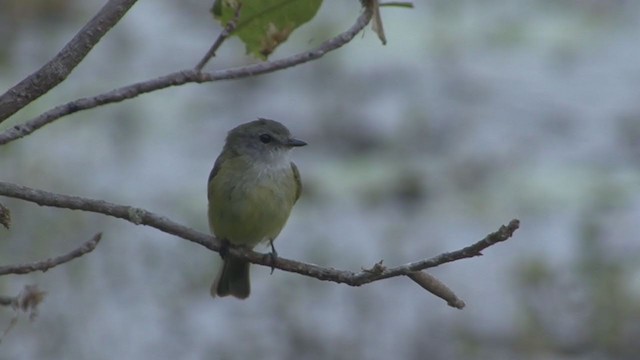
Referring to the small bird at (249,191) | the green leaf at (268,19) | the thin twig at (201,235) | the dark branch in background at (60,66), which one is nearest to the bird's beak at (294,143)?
the small bird at (249,191)

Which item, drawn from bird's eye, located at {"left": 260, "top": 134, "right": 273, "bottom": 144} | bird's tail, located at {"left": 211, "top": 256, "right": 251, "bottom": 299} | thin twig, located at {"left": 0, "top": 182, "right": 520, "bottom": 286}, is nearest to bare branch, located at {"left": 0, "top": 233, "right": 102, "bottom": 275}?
thin twig, located at {"left": 0, "top": 182, "right": 520, "bottom": 286}

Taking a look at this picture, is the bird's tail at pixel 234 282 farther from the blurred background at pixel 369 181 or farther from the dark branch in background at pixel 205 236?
the dark branch in background at pixel 205 236

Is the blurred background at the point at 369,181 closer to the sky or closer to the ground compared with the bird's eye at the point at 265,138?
closer to the ground

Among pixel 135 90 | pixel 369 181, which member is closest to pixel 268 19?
pixel 135 90

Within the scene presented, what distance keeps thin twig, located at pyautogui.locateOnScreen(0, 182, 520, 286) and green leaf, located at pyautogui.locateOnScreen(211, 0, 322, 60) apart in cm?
45

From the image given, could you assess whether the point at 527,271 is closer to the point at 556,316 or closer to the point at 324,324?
the point at 556,316

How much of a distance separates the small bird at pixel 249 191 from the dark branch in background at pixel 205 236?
150cm

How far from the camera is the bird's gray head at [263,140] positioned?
14.3ft

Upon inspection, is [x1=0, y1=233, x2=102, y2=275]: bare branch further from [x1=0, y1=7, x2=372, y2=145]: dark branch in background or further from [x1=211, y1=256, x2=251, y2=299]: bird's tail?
[x1=211, y1=256, x2=251, y2=299]: bird's tail

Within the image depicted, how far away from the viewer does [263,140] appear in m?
4.43

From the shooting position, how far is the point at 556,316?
19.9 feet

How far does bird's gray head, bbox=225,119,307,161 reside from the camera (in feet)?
14.3

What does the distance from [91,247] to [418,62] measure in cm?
617

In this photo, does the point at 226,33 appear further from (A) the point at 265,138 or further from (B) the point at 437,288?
(A) the point at 265,138
